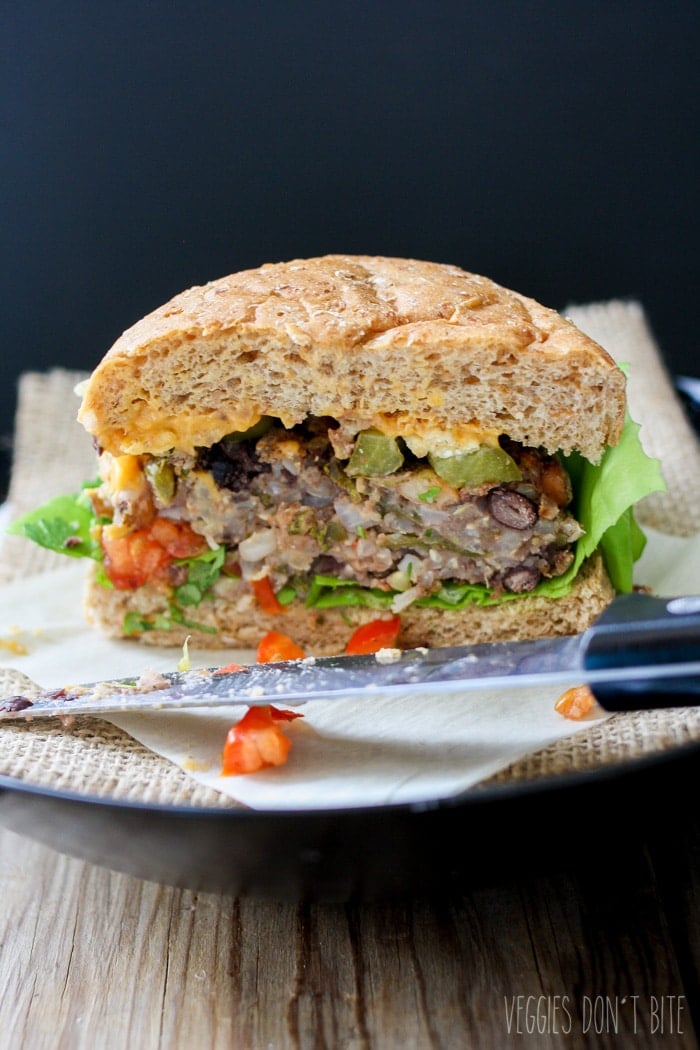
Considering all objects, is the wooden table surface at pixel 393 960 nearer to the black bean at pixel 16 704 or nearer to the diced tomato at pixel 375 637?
the black bean at pixel 16 704

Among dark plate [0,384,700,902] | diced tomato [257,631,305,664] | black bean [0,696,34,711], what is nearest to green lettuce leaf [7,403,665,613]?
diced tomato [257,631,305,664]

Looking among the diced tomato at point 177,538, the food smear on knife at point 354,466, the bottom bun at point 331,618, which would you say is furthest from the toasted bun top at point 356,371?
the bottom bun at point 331,618

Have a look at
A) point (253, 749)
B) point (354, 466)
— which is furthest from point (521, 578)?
point (253, 749)

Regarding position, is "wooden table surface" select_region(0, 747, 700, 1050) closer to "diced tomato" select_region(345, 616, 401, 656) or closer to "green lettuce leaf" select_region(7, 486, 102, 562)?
"diced tomato" select_region(345, 616, 401, 656)

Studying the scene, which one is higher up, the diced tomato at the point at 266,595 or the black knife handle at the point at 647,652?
the black knife handle at the point at 647,652

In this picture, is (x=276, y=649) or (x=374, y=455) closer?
(x=374, y=455)

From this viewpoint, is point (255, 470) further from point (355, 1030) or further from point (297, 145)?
point (297, 145)

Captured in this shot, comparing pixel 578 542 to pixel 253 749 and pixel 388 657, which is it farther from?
pixel 253 749
